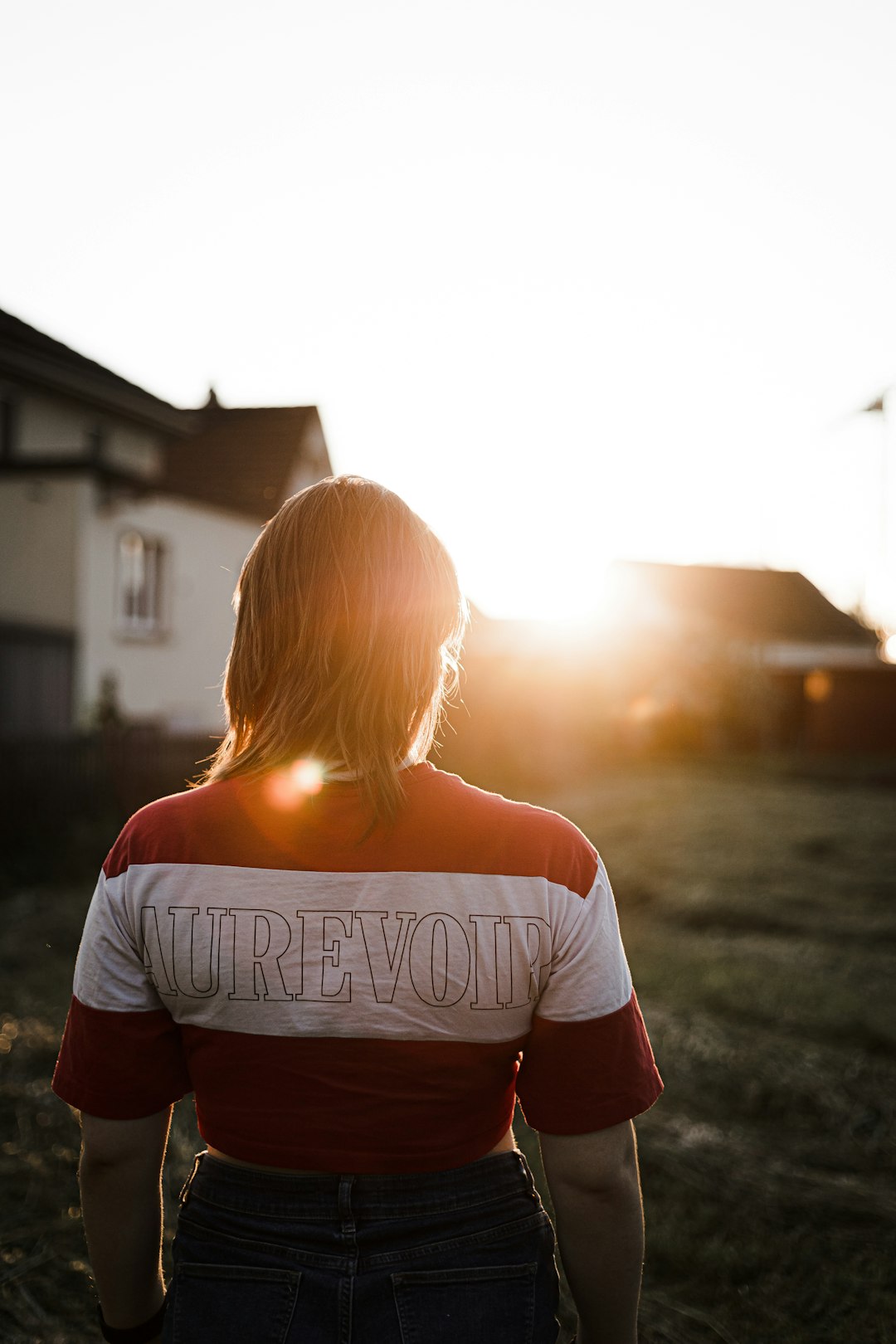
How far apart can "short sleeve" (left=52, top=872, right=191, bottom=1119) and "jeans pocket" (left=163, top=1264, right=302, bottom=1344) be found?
223 millimetres

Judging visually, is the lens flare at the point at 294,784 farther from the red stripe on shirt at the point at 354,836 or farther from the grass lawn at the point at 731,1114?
the grass lawn at the point at 731,1114

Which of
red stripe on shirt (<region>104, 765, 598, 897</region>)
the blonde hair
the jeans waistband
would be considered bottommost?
Answer: the jeans waistband

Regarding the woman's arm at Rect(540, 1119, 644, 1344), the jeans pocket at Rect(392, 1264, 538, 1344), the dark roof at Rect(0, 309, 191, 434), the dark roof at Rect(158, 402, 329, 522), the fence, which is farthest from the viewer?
the dark roof at Rect(158, 402, 329, 522)

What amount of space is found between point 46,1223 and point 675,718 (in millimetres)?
22679

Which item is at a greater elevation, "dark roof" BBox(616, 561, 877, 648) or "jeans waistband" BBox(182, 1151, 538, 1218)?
"dark roof" BBox(616, 561, 877, 648)

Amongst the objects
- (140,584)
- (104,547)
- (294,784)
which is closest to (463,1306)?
(294,784)

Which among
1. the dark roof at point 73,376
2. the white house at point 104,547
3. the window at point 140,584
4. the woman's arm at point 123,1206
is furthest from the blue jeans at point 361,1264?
the dark roof at point 73,376

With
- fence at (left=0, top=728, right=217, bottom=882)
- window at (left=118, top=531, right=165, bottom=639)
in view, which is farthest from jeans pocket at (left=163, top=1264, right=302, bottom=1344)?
window at (left=118, top=531, right=165, bottom=639)

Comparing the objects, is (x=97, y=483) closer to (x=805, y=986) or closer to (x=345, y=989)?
(x=805, y=986)

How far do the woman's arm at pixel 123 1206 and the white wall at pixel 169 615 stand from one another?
11.2 meters

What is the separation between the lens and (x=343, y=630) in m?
1.30

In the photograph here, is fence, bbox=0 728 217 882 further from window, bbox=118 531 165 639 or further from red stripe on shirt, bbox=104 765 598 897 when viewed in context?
red stripe on shirt, bbox=104 765 598 897

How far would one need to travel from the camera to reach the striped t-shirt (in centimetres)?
120

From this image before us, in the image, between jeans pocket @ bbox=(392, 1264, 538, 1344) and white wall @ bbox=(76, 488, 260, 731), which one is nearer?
jeans pocket @ bbox=(392, 1264, 538, 1344)
